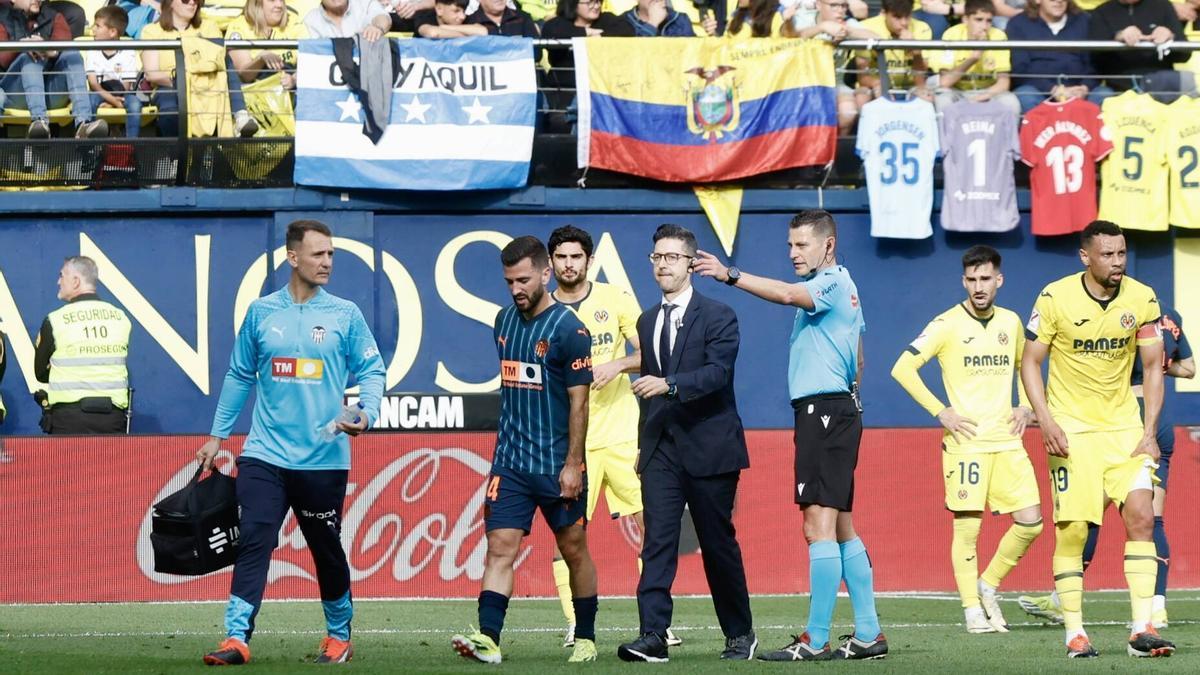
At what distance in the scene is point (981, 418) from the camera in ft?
38.6

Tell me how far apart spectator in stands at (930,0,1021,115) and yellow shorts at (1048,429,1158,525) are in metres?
8.23

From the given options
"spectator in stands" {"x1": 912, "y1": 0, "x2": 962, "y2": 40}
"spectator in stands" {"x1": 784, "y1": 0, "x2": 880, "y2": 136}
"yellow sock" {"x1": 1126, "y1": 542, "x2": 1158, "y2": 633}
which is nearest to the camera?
"yellow sock" {"x1": 1126, "y1": 542, "x2": 1158, "y2": 633}

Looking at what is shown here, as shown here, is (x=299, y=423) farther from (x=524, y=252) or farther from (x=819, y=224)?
(x=819, y=224)

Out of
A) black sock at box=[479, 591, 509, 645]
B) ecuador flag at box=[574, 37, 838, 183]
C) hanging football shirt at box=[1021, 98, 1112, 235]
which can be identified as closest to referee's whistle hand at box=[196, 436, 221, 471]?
black sock at box=[479, 591, 509, 645]

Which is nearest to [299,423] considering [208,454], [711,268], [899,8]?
[208,454]

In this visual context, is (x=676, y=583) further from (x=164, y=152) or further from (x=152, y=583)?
(x=164, y=152)

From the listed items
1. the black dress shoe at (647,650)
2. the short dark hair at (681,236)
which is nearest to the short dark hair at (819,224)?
the short dark hair at (681,236)

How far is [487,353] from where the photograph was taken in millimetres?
17344

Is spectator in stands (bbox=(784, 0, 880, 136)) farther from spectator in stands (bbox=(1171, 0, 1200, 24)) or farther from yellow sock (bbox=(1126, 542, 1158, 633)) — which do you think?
yellow sock (bbox=(1126, 542, 1158, 633))

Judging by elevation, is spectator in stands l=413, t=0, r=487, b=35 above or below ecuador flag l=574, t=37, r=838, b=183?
above

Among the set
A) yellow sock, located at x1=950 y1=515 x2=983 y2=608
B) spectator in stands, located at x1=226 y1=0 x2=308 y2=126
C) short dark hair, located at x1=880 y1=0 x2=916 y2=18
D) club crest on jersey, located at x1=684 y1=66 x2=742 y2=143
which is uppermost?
short dark hair, located at x1=880 y1=0 x2=916 y2=18

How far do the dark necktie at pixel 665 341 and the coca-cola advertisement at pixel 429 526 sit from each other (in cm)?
526

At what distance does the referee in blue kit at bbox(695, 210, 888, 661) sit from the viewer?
895 centimetres

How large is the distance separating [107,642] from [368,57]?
781cm
